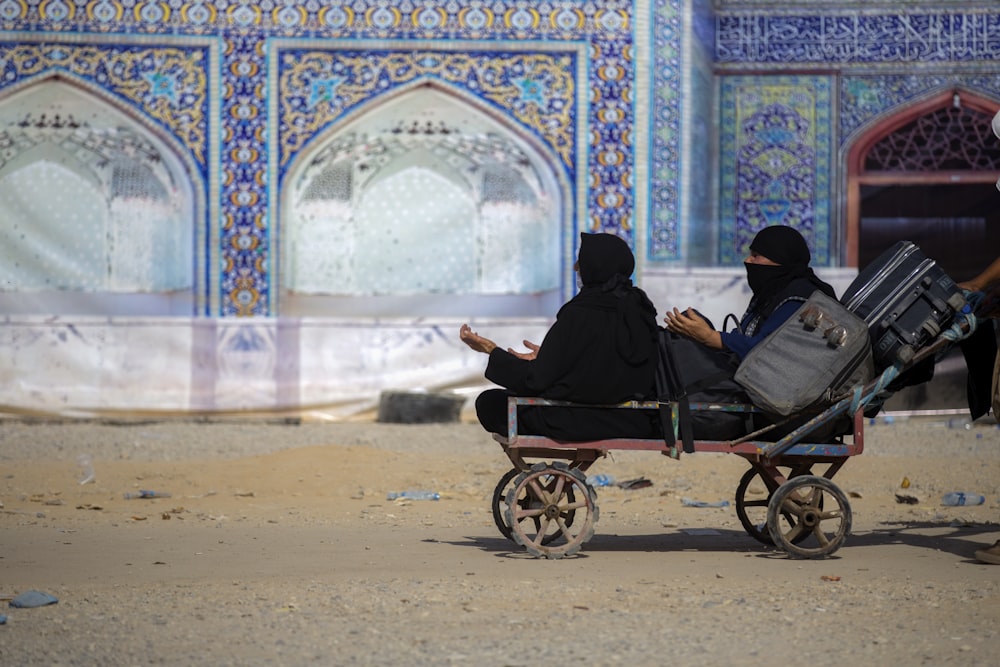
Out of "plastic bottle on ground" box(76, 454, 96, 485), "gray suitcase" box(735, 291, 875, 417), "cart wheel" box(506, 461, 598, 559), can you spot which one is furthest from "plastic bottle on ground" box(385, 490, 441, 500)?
"gray suitcase" box(735, 291, 875, 417)

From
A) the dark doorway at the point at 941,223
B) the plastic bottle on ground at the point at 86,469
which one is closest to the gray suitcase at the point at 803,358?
the plastic bottle on ground at the point at 86,469

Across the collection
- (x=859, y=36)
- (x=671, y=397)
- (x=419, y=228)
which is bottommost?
(x=671, y=397)

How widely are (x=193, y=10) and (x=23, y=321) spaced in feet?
8.47

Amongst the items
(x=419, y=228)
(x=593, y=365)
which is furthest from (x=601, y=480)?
(x=419, y=228)

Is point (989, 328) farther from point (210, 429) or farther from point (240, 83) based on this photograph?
point (240, 83)

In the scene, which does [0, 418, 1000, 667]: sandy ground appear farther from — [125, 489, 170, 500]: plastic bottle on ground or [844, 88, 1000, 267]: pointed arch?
[844, 88, 1000, 267]: pointed arch

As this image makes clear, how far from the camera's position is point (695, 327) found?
4125 millimetres

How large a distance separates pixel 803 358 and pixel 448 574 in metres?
1.19

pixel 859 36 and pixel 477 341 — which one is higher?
pixel 859 36

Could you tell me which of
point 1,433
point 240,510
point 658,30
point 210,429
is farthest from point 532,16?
point 240,510

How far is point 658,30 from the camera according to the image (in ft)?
34.3

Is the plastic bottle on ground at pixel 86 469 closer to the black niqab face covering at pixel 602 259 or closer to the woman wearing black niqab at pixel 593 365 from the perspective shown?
the woman wearing black niqab at pixel 593 365

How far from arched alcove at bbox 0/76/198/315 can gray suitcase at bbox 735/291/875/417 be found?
7.41m

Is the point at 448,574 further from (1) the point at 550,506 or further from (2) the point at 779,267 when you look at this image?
(2) the point at 779,267
